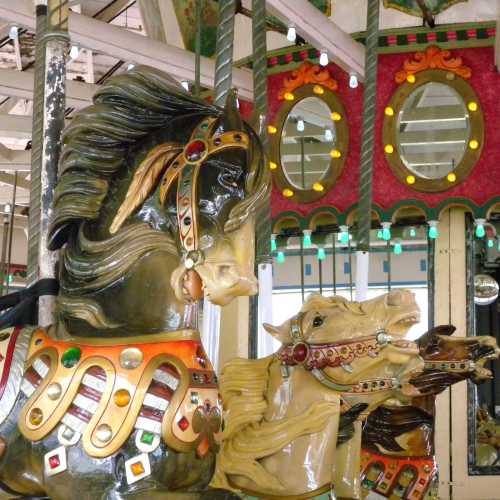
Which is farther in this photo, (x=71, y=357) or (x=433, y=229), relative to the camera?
(x=433, y=229)

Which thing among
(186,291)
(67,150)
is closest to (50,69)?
(67,150)

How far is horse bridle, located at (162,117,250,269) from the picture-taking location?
5.69ft

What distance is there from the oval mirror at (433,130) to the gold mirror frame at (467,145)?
30 millimetres

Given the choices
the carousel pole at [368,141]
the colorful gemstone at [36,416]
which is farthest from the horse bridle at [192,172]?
the carousel pole at [368,141]

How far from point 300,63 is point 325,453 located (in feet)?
18.0

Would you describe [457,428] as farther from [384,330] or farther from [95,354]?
[95,354]

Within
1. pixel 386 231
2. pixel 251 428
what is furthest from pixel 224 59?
pixel 386 231

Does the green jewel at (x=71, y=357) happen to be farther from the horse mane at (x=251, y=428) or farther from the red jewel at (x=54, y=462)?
the horse mane at (x=251, y=428)

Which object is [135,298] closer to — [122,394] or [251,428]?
[122,394]

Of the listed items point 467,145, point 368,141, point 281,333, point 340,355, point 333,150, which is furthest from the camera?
point 333,150

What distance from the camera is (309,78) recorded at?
25.6 feet

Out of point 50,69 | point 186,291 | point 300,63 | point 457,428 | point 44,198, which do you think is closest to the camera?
point 186,291

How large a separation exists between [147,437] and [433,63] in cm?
632

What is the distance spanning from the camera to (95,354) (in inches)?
68.6
